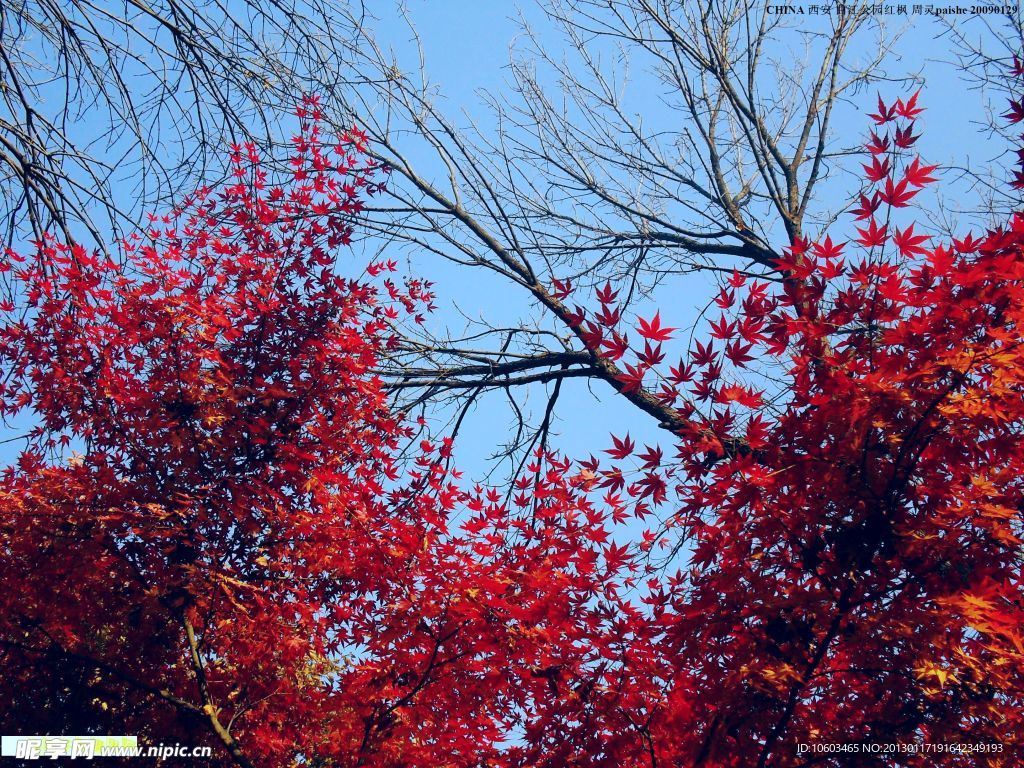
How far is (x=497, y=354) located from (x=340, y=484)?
136 inches

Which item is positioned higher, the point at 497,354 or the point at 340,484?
the point at 497,354

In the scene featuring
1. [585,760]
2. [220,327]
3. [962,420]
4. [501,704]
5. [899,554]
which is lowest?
[585,760]

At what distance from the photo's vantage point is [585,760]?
3.63 meters

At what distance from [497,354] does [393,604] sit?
407 cm

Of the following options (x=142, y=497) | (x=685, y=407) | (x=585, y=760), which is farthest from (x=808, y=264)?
(x=142, y=497)

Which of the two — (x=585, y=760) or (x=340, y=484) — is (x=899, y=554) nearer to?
(x=585, y=760)

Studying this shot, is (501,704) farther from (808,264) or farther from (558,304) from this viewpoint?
(558,304)

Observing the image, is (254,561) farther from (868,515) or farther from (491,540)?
(868,515)

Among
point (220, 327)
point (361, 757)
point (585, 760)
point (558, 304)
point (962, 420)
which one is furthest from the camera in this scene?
point (558, 304)

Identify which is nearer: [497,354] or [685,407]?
[685,407]

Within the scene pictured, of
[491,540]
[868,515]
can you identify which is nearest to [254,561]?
[491,540]

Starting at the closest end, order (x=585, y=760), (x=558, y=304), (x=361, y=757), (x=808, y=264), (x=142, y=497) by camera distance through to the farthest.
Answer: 1. (x=808, y=264)
2. (x=585, y=760)
3. (x=361, y=757)
4. (x=142, y=497)
5. (x=558, y=304)

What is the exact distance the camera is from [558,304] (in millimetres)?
7664

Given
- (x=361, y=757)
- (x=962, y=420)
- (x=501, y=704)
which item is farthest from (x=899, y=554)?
(x=361, y=757)
